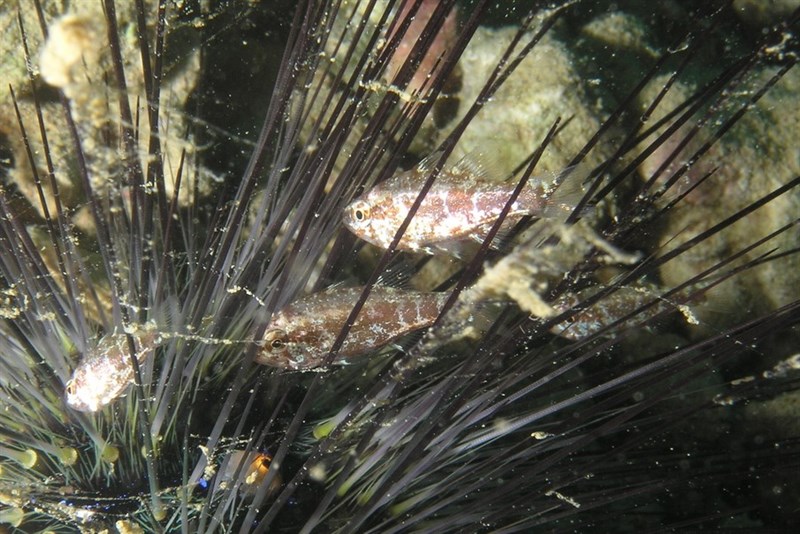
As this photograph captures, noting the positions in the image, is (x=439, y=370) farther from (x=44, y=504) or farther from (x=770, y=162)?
(x=770, y=162)

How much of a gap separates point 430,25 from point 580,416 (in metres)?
1.69

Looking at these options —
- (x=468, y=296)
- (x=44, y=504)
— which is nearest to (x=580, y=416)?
(x=468, y=296)

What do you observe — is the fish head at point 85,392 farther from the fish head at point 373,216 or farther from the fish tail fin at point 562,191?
the fish tail fin at point 562,191

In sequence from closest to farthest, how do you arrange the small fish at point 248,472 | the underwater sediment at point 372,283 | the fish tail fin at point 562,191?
the underwater sediment at point 372,283, the small fish at point 248,472, the fish tail fin at point 562,191

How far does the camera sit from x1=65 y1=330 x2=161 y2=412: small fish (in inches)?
91.0

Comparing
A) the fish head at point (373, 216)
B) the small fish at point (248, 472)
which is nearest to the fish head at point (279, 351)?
the small fish at point (248, 472)

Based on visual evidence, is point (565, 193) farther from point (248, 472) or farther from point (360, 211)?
point (248, 472)

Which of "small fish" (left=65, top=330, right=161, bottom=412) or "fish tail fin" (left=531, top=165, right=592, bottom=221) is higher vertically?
"fish tail fin" (left=531, top=165, right=592, bottom=221)

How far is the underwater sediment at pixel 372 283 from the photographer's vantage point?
6.65 feet

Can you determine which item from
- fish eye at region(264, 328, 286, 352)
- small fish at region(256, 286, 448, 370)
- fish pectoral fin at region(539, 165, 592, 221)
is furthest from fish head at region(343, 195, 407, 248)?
fish pectoral fin at region(539, 165, 592, 221)

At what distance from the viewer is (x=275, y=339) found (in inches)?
95.3

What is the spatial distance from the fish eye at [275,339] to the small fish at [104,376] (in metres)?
0.49

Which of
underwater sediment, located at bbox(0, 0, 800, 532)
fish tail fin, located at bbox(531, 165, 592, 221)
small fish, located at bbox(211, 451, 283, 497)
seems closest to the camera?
underwater sediment, located at bbox(0, 0, 800, 532)

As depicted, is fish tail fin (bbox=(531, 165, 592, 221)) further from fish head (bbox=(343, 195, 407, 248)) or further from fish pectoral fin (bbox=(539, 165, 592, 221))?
fish head (bbox=(343, 195, 407, 248))
